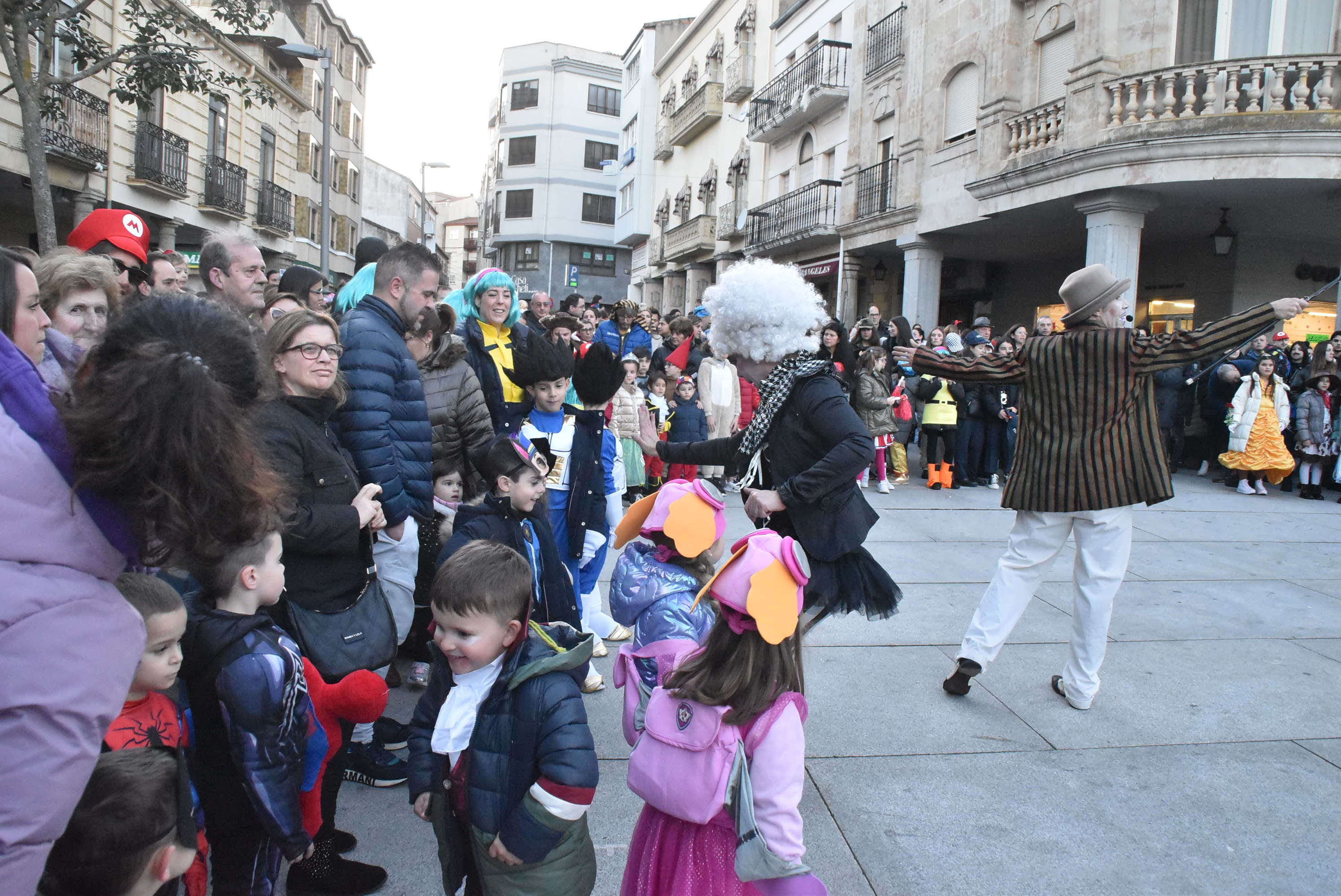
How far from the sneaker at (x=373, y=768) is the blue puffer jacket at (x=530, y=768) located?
4.11ft

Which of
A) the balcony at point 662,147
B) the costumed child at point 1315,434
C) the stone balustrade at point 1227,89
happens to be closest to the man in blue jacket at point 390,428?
the costumed child at point 1315,434

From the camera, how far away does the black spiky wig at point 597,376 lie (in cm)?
463

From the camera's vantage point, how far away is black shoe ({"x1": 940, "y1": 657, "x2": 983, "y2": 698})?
4238 millimetres

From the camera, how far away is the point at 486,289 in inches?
199

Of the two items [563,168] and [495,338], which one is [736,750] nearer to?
[495,338]

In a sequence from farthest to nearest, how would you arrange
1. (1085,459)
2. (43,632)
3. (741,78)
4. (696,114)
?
(696,114)
(741,78)
(1085,459)
(43,632)

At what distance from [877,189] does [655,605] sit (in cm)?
1870

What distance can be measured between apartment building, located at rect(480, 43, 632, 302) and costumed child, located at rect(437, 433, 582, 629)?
48.0 metres

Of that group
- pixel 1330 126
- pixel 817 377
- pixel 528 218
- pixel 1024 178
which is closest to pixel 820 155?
pixel 1024 178

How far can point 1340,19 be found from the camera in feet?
40.1

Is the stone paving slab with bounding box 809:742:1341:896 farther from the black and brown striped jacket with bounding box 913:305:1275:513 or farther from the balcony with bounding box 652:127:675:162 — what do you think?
the balcony with bounding box 652:127:675:162

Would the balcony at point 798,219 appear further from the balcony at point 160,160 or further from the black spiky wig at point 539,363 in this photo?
the black spiky wig at point 539,363

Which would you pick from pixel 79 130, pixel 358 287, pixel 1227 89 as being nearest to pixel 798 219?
pixel 1227 89

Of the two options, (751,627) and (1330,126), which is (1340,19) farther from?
(751,627)
